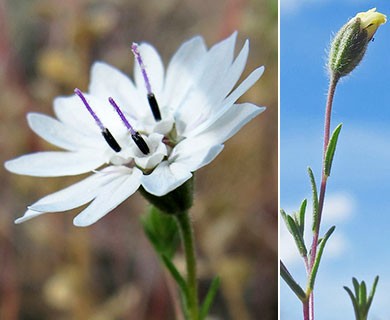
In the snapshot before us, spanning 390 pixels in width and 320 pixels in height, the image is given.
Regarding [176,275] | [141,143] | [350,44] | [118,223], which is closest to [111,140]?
[141,143]

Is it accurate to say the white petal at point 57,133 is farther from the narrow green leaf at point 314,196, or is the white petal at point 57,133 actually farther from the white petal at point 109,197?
the narrow green leaf at point 314,196

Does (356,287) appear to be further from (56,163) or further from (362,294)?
(56,163)

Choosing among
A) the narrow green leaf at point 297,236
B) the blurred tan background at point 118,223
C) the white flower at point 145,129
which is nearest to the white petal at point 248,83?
the white flower at point 145,129

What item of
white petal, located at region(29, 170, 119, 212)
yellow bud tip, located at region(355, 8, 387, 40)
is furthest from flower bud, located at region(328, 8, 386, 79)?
white petal, located at region(29, 170, 119, 212)

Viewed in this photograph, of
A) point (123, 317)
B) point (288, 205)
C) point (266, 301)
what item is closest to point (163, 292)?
point (123, 317)

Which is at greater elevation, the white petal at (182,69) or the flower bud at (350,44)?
the white petal at (182,69)
